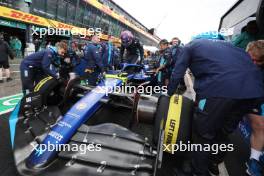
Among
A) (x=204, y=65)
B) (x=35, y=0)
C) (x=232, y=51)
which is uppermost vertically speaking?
(x=35, y=0)

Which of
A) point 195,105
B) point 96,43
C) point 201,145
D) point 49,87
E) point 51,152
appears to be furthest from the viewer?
point 96,43

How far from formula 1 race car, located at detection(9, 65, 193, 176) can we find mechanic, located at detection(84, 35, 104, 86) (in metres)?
2.63

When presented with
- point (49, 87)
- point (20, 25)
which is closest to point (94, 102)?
point (49, 87)

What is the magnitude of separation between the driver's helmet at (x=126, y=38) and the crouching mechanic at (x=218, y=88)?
3.15 metres

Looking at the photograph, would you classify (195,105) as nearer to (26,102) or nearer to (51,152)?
(51,152)

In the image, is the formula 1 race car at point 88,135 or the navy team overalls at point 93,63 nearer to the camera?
the formula 1 race car at point 88,135

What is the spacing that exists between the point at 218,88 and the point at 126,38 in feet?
11.8

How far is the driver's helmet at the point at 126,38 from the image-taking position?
17.4 feet

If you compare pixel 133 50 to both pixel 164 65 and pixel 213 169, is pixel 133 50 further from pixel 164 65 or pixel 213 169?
pixel 213 169

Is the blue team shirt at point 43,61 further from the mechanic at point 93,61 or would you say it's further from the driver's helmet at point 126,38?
the driver's helmet at point 126,38

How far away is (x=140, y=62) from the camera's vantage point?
594cm

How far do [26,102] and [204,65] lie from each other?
2000mm

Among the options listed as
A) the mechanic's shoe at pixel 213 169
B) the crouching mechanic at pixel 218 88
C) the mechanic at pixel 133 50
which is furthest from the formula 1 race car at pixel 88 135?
the mechanic at pixel 133 50

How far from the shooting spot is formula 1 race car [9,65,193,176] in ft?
6.34
